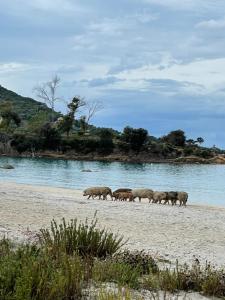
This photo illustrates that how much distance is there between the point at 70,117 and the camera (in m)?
127

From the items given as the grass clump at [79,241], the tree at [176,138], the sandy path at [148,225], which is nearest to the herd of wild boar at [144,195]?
the sandy path at [148,225]

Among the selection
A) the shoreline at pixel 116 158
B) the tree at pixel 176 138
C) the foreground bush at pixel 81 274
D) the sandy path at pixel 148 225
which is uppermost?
the tree at pixel 176 138

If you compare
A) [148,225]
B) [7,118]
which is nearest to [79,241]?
[148,225]

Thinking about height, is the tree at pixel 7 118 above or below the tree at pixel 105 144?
above

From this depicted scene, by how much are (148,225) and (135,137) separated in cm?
10078

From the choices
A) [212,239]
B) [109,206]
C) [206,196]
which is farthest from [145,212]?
[206,196]

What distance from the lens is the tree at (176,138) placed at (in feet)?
434

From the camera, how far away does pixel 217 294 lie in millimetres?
7504

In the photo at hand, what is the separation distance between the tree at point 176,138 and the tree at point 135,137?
14.1m

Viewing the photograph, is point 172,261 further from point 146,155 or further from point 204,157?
point 204,157

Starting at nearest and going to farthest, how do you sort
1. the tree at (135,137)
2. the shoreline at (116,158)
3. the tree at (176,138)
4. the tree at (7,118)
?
the shoreline at (116,158) < the tree at (135,137) < the tree at (7,118) < the tree at (176,138)

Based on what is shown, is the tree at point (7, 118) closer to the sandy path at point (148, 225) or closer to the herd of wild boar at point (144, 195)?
the herd of wild boar at point (144, 195)

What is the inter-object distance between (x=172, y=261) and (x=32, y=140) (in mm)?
109024

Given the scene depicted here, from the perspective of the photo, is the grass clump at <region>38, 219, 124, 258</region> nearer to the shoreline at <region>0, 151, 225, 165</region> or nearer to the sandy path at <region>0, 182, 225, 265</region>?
the sandy path at <region>0, 182, 225, 265</region>
